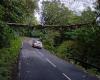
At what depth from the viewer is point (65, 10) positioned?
63875mm

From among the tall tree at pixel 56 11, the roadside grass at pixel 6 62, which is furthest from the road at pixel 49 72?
the tall tree at pixel 56 11

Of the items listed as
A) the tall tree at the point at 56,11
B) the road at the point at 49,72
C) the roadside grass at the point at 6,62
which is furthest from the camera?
the tall tree at the point at 56,11

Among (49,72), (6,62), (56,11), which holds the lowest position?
(49,72)

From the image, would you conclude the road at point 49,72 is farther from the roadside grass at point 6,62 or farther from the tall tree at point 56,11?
the tall tree at point 56,11

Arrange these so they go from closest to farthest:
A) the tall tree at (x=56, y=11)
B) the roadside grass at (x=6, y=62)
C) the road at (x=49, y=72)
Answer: the roadside grass at (x=6, y=62) → the road at (x=49, y=72) → the tall tree at (x=56, y=11)

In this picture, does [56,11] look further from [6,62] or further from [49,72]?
[49,72]

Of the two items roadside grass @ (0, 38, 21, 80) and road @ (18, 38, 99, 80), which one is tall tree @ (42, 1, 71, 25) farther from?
road @ (18, 38, 99, 80)

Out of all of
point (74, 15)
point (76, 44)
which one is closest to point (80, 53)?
point (76, 44)

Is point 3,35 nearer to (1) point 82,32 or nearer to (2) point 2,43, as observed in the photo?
(2) point 2,43

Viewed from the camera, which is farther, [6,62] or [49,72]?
[6,62]

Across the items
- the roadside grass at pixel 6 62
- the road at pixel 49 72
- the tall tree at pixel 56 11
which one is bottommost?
the road at pixel 49 72

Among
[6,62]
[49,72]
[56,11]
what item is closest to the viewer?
[49,72]

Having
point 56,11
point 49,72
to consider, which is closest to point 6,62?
point 49,72

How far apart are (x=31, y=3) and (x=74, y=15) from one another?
1059 inches
